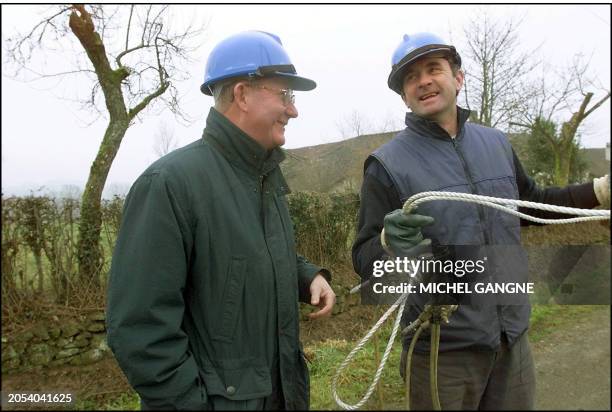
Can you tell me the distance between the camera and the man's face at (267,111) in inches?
65.9

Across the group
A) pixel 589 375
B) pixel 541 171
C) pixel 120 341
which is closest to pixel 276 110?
pixel 120 341

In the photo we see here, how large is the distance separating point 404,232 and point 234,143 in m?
0.71

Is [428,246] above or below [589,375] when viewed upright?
above

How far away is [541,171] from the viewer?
Answer: 10.7 metres

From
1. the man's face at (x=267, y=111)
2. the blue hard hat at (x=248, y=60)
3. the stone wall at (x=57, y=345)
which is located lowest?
the stone wall at (x=57, y=345)

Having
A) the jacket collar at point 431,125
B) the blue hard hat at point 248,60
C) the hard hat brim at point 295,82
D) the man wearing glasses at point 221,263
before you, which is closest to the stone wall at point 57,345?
the man wearing glasses at point 221,263

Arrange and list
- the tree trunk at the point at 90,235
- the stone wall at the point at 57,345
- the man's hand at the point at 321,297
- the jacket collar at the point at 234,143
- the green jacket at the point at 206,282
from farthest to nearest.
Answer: the tree trunk at the point at 90,235 < the stone wall at the point at 57,345 < the man's hand at the point at 321,297 < the jacket collar at the point at 234,143 < the green jacket at the point at 206,282

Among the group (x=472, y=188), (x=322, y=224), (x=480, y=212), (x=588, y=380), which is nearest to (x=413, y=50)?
(x=472, y=188)

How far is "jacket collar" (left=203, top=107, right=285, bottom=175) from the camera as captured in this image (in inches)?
63.8

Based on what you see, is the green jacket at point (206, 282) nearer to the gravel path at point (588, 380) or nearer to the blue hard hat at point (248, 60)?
the blue hard hat at point (248, 60)

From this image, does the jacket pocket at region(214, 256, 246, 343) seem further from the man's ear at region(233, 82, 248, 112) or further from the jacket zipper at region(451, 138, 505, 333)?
the jacket zipper at region(451, 138, 505, 333)

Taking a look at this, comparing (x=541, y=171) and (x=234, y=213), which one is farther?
(x=541, y=171)

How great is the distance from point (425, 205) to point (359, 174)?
692 centimetres

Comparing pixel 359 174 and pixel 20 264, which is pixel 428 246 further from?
pixel 359 174
